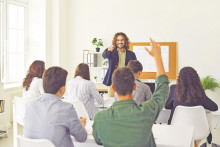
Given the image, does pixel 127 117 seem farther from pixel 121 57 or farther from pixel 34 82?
pixel 121 57

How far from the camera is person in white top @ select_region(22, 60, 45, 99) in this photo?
427 cm

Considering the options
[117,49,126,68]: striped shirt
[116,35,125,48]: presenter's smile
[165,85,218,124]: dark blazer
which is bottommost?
[165,85,218,124]: dark blazer

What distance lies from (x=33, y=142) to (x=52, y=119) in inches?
7.5

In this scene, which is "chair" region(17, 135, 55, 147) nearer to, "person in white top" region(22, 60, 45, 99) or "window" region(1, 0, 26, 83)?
"person in white top" region(22, 60, 45, 99)

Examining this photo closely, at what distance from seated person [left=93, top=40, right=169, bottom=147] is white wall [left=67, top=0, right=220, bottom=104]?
207 inches

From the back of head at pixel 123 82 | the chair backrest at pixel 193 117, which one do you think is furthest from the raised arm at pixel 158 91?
Answer: the chair backrest at pixel 193 117

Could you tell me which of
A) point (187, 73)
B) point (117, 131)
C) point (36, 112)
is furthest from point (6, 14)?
point (117, 131)

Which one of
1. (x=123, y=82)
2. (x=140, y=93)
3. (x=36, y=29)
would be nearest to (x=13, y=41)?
(x=36, y=29)

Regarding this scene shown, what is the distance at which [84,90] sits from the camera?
3.97 meters

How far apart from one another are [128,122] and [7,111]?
15.2 feet

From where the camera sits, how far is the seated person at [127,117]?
1866 millimetres

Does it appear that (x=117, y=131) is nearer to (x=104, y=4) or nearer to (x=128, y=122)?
(x=128, y=122)

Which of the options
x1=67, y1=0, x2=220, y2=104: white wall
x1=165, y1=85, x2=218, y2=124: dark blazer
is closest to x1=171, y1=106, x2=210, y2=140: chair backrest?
x1=165, y1=85, x2=218, y2=124: dark blazer

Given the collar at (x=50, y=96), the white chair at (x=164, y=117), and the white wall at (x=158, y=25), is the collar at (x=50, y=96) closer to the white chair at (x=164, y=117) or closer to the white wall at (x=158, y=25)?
the white chair at (x=164, y=117)
